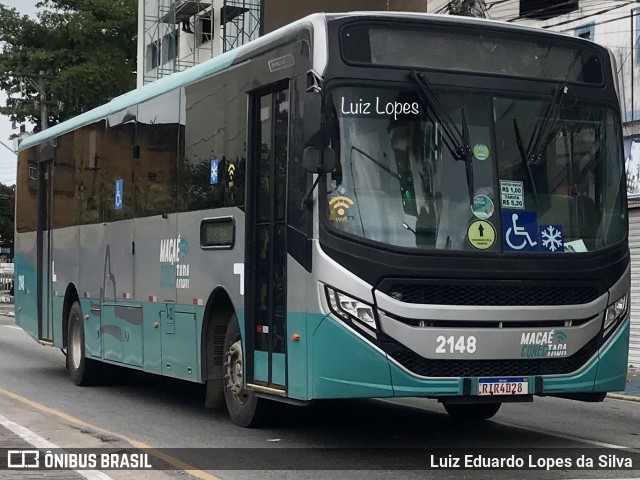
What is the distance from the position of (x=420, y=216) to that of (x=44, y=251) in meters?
10.2

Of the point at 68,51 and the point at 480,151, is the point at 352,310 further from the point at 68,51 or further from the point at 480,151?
the point at 68,51

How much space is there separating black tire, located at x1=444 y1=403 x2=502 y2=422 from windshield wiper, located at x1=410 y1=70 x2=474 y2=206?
3.29 metres

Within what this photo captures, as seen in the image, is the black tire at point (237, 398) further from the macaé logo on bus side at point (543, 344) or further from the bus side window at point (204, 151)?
the macaé logo on bus side at point (543, 344)

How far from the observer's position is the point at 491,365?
32.2ft

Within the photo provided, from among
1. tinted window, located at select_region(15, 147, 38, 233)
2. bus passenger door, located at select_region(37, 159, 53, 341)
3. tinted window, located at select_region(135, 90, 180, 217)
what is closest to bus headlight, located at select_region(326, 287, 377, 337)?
tinted window, located at select_region(135, 90, 180, 217)

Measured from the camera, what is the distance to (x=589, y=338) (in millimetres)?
10211

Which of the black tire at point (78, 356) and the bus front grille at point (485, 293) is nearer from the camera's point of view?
the bus front grille at point (485, 293)

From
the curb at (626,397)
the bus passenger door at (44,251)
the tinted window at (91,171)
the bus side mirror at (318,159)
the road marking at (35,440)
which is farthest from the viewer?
the bus passenger door at (44,251)

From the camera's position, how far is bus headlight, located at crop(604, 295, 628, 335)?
10.4 m

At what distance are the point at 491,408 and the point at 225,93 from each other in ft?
13.4

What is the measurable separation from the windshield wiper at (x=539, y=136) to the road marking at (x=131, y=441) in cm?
351

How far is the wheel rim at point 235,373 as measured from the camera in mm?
11527

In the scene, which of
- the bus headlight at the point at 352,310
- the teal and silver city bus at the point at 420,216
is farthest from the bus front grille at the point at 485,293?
the bus headlight at the point at 352,310

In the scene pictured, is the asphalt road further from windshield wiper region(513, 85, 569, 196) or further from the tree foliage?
the tree foliage
